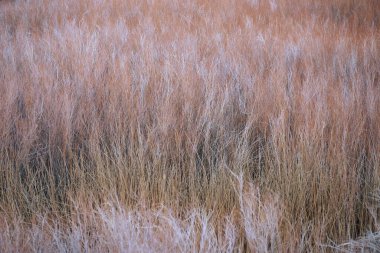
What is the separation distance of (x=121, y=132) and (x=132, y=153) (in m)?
0.18

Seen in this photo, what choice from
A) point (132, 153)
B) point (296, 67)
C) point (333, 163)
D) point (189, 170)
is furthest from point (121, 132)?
point (296, 67)

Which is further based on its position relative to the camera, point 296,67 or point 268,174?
point 296,67

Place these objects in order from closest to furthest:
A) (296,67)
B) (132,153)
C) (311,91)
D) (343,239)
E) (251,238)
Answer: (251,238) < (343,239) < (132,153) < (311,91) < (296,67)

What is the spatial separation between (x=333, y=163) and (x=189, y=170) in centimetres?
59

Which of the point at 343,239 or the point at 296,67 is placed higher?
the point at 296,67

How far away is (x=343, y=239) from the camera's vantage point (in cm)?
130

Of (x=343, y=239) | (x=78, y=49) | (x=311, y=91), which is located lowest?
(x=343, y=239)

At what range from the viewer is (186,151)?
160 centimetres

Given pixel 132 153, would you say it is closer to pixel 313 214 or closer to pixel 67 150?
pixel 67 150

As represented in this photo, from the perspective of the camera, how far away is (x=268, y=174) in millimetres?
1480

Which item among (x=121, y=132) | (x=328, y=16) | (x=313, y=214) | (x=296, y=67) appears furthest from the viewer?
(x=328, y=16)

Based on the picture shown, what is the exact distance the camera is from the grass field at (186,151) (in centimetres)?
122

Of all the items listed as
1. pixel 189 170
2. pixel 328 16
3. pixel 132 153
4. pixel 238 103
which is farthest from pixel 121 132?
pixel 328 16

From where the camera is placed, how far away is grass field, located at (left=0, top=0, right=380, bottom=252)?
1219 millimetres
